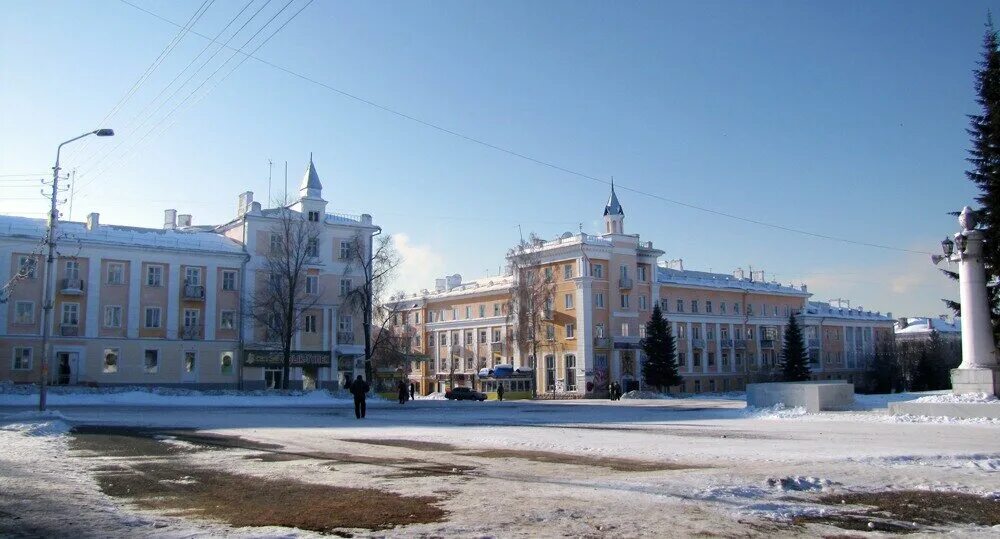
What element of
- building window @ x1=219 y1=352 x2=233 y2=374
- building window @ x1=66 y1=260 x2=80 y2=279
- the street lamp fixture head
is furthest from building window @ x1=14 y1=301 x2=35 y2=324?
the street lamp fixture head

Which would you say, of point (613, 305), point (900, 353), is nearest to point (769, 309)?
point (900, 353)

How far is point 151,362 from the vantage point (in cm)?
5741

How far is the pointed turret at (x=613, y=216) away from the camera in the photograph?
80.5 m

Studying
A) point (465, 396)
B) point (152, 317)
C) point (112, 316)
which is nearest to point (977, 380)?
point (465, 396)

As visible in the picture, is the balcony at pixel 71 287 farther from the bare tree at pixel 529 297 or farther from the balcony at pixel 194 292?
the bare tree at pixel 529 297

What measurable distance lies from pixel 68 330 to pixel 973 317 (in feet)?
172

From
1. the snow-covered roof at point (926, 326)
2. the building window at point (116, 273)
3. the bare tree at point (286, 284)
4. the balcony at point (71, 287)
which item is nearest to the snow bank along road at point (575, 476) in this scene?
the bare tree at point (286, 284)

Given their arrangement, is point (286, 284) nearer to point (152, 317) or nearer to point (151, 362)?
point (152, 317)

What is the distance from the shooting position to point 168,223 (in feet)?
225

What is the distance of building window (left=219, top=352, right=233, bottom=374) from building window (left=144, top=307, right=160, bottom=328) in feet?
16.7

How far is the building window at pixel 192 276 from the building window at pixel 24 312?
988 centimetres

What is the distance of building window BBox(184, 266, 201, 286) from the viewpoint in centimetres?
5938

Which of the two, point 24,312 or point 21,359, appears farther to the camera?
point 24,312

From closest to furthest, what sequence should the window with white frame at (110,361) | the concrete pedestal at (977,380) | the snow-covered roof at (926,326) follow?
the concrete pedestal at (977,380) < the window with white frame at (110,361) < the snow-covered roof at (926,326)
